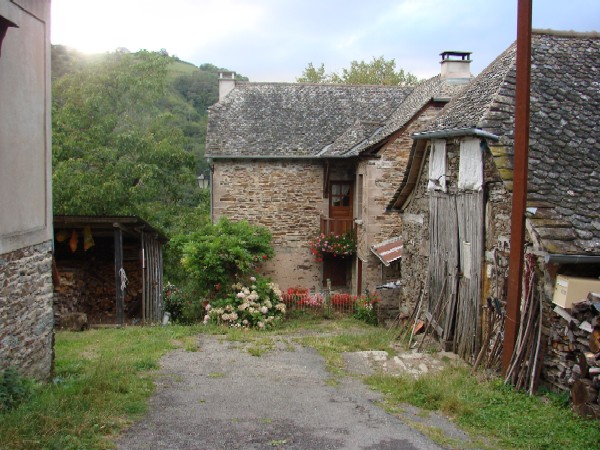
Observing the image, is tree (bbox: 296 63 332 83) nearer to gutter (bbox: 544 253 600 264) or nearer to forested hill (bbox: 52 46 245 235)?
forested hill (bbox: 52 46 245 235)

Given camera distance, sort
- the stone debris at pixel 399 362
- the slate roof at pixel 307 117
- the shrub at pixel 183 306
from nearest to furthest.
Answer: the stone debris at pixel 399 362 → the shrub at pixel 183 306 → the slate roof at pixel 307 117

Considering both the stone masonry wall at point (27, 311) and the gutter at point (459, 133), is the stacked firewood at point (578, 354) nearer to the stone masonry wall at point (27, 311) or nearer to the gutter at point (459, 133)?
the gutter at point (459, 133)

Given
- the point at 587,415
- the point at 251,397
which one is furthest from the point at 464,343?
the point at 251,397

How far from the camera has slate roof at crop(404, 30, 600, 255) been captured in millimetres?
8328

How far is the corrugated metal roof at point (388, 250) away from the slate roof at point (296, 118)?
379 centimetres

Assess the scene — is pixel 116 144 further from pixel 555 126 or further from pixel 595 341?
pixel 595 341

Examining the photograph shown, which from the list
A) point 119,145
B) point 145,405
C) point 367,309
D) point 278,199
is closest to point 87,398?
point 145,405

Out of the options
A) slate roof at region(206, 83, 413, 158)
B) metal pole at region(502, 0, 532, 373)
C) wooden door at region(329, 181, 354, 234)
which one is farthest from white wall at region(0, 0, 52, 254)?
wooden door at region(329, 181, 354, 234)

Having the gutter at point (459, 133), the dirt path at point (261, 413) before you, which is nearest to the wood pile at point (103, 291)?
the dirt path at point (261, 413)

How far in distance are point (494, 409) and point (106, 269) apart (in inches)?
525

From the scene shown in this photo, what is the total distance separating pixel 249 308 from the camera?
639 inches

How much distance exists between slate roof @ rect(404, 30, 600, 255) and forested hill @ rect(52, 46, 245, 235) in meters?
12.9

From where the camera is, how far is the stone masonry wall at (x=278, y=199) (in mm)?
22016

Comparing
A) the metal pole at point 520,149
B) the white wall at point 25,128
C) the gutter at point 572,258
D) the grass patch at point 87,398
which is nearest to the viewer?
the grass patch at point 87,398
